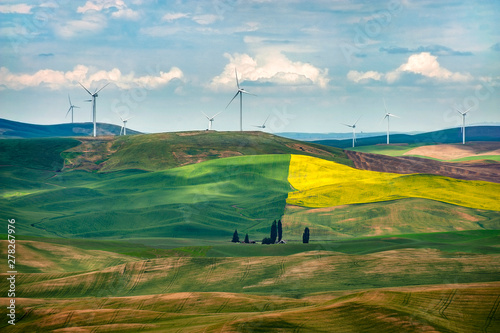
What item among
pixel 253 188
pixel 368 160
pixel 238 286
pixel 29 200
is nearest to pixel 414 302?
pixel 238 286

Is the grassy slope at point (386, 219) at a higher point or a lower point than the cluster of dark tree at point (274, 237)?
higher

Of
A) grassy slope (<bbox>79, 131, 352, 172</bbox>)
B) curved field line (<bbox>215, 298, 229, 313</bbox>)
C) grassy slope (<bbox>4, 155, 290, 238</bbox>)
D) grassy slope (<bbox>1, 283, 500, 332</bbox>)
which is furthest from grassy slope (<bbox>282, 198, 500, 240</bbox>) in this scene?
grassy slope (<bbox>79, 131, 352, 172</bbox>)

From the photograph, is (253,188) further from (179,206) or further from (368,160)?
(368,160)

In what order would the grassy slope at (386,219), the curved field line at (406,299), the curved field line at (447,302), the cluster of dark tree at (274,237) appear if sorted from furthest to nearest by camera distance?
the grassy slope at (386,219)
the cluster of dark tree at (274,237)
the curved field line at (406,299)
the curved field line at (447,302)

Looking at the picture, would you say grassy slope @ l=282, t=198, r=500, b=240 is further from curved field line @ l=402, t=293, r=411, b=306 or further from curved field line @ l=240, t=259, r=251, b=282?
curved field line @ l=402, t=293, r=411, b=306

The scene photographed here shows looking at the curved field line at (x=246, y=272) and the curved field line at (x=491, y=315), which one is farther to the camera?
the curved field line at (x=246, y=272)

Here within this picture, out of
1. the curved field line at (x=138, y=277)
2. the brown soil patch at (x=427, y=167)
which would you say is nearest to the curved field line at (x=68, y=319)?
the curved field line at (x=138, y=277)

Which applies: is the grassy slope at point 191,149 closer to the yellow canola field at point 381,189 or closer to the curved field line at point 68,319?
the yellow canola field at point 381,189
